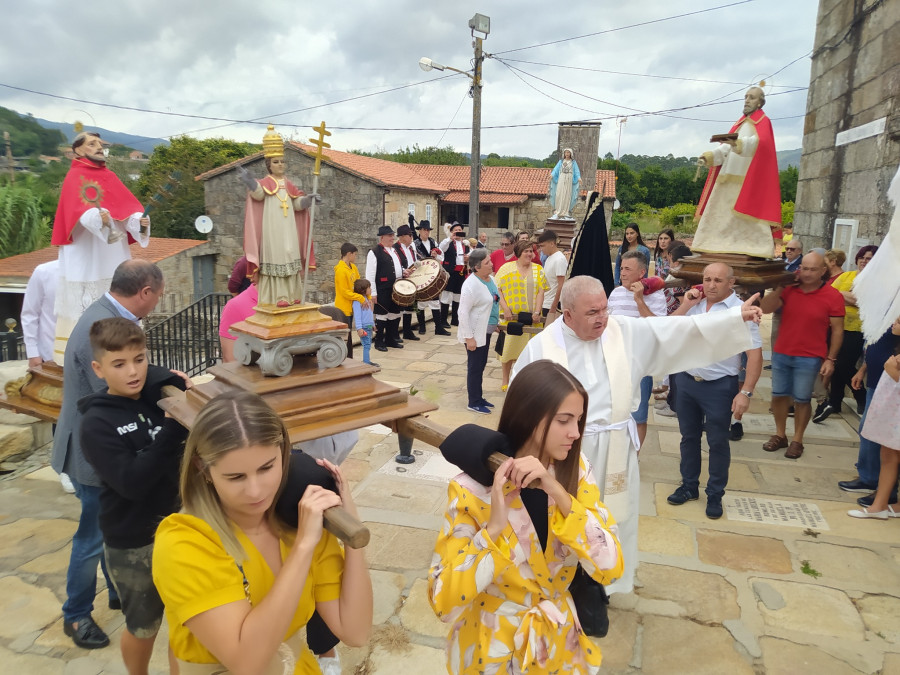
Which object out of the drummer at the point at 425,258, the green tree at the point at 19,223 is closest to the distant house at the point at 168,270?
the green tree at the point at 19,223

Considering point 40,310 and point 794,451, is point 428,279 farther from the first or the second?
point 40,310

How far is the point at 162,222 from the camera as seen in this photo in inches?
1085

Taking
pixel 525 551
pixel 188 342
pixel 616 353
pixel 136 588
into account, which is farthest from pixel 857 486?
pixel 188 342

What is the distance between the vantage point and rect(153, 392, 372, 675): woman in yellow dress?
1315 millimetres

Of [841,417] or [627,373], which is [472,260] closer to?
[627,373]

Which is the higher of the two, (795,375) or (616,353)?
(616,353)

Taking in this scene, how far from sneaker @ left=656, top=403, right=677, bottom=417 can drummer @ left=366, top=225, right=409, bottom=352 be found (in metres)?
4.47

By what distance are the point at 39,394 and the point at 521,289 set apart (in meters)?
4.53

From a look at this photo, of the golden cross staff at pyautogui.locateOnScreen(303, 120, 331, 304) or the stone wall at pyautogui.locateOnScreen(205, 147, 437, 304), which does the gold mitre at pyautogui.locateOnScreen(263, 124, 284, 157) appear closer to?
the golden cross staff at pyautogui.locateOnScreen(303, 120, 331, 304)

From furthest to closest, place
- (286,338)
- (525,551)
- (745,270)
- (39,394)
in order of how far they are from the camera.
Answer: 1. (745,270)
2. (39,394)
3. (286,338)
4. (525,551)

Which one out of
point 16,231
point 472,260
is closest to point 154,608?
point 472,260

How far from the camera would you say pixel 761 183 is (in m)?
4.32

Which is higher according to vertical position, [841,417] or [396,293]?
[396,293]

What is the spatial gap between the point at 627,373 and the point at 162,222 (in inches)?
1133
